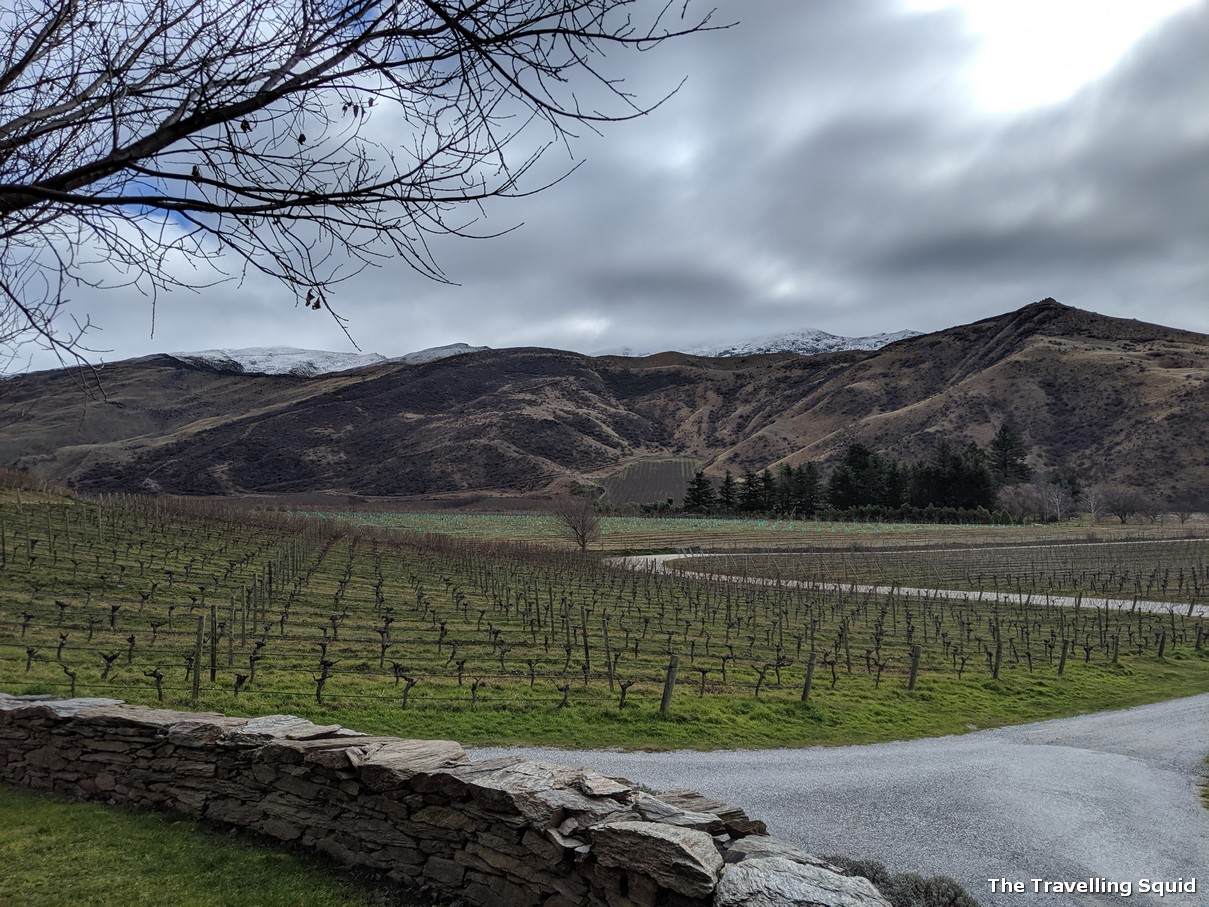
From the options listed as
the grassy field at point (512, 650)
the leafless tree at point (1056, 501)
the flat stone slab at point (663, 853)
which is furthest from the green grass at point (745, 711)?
the leafless tree at point (1056, 501)

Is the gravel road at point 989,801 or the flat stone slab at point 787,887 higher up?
the flat stone slab at point 787,887

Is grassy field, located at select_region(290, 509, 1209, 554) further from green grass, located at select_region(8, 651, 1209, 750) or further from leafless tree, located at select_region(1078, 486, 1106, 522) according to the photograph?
green grass, located at select_region(8, 651, 1209, 750)

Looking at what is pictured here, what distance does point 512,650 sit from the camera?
19719mm

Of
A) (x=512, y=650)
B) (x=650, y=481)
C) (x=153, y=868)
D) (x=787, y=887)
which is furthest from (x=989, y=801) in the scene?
(x=650, y=481)

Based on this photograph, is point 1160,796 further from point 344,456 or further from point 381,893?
point 344,456

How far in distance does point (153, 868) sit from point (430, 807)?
89.9 inches

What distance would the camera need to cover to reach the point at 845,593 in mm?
35375

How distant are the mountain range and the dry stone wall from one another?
98326 mm

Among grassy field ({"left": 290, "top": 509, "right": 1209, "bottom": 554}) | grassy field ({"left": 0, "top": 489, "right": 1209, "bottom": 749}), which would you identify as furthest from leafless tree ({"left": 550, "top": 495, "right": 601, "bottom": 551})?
grassy field ({"left": 0, "top": 489, "right": 1209, "bottom": 749})

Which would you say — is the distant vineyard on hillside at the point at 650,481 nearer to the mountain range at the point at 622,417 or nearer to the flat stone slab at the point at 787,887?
the mountain range at the point at 622,417

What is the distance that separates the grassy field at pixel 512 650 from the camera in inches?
530

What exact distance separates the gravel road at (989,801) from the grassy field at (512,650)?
1323 millimetres

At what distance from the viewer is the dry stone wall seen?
14.5 feet

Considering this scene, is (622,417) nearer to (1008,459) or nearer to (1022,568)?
(1008,459)
